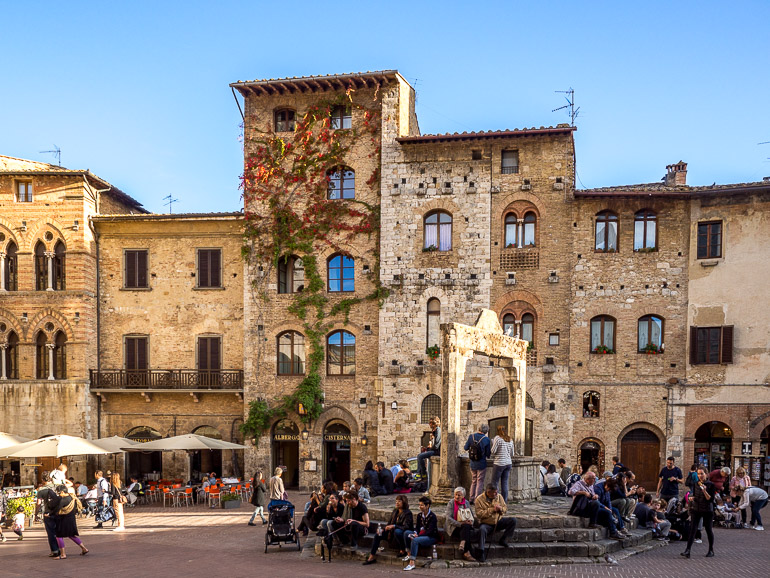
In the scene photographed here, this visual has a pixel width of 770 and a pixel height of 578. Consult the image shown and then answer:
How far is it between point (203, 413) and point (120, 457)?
3718 millimetres

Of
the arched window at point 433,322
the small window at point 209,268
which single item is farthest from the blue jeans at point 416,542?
the small window at point 209,268

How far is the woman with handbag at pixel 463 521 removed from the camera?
13.5 meters

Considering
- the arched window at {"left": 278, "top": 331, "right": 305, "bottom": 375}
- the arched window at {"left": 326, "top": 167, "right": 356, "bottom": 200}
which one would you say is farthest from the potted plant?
the arched window at {"left": 326, "top": 167, "right": 356, "bottom": 200}

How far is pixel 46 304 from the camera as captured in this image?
28125 millimetres

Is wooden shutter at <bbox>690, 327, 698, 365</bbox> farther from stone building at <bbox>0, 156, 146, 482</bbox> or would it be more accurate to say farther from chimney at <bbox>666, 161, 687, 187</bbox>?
stone building at <bbox>0, 156, 146, 482</bbox>

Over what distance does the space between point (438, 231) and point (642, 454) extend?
10545mm

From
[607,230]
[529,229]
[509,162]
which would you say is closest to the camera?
[607,230]

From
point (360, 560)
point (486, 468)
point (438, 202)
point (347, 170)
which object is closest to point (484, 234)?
point (438, 202)

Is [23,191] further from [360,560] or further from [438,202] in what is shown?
[360,560]

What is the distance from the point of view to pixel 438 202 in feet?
87.8

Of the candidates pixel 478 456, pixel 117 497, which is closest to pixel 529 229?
pixel 478 456

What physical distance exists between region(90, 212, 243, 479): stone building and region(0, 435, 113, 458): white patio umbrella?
5.73 m

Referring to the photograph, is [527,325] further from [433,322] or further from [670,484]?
[670,484]

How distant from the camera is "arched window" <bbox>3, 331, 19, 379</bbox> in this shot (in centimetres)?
2855
